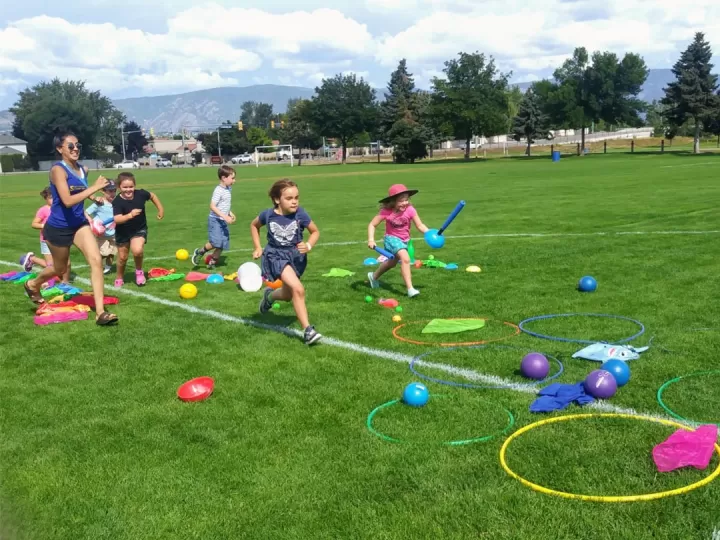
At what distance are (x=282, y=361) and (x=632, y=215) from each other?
12978mm

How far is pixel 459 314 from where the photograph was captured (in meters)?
8.01

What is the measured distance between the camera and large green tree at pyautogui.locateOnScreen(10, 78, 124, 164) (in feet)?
384

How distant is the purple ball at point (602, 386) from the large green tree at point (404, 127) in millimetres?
72995

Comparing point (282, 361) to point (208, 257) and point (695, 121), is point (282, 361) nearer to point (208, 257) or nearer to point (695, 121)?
point (208, 257)

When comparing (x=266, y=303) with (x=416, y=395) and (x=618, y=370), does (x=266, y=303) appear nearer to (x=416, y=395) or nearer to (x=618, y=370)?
(x=416, y=395)

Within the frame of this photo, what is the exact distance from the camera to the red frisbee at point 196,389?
18.2ft

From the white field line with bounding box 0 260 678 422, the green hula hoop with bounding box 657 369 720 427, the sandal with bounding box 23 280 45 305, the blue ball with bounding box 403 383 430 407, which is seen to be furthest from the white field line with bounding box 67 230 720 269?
the blue ball with bounding box 403 383 430 407

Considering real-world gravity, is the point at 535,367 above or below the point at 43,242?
below

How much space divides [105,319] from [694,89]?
63.6 metres

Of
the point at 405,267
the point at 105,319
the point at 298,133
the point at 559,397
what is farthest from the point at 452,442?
the point at 298,133

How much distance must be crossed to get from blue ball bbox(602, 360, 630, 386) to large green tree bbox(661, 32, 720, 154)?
205 feet

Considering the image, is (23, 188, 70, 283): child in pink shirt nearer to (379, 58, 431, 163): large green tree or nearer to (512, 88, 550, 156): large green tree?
(379, 58, 431, 163): large green tree

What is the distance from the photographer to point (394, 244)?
30.5ft

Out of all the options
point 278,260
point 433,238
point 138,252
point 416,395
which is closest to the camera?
point 416,395
